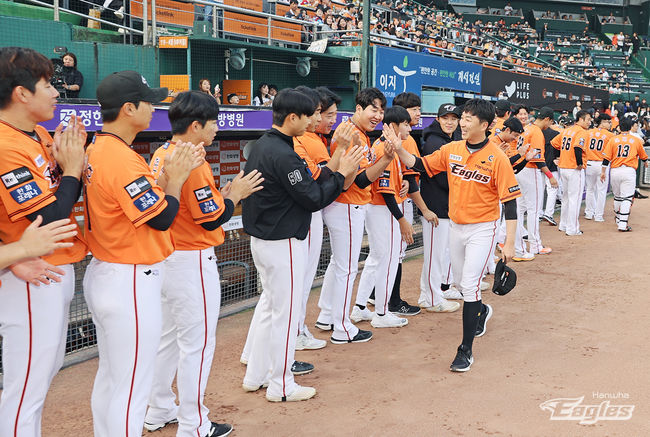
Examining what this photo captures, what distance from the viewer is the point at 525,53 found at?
29.9 metres

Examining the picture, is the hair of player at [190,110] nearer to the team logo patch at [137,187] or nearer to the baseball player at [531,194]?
the team logo patch at [137,187]

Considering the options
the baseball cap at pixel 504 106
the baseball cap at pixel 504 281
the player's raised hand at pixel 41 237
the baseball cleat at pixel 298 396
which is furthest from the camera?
A: the baseball cap at pixel 504 106

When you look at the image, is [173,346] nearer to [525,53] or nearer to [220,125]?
[220,125]

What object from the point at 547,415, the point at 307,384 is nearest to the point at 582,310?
the point at 547,415

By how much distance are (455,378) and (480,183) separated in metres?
1.40

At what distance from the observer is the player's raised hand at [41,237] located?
2150 millimetres

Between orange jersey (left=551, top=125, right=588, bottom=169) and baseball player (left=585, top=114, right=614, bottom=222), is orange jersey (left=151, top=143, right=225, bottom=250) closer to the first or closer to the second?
orange jersey (left=551, top=125, right=588, bottom=169)

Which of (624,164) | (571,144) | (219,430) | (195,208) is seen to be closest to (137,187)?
(195,208)

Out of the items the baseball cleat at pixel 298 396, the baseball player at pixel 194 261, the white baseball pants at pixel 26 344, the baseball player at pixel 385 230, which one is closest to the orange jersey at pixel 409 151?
the baseball player at pixel 385 230

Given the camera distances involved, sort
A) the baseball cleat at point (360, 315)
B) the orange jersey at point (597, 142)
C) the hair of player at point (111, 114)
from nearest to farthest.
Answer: the hair of player at point (111, 114), the baseball cleat at point (360, 315), the orange jersey at point (597, 142)

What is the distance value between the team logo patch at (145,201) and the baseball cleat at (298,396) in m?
1.81

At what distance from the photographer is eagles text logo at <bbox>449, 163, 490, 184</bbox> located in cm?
442

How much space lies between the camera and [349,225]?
15.5 ft

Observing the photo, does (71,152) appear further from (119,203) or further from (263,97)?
(263,97)
